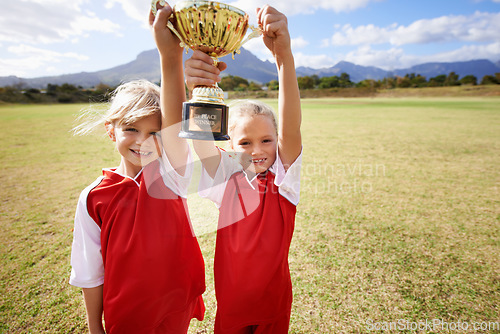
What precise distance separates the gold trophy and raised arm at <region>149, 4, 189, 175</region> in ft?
0.14

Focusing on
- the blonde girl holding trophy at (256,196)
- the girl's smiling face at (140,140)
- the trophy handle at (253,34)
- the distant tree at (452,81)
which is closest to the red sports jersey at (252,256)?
the blonde girl holding trophy at (256,196)

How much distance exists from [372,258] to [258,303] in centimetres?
208

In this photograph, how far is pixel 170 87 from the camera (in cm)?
129

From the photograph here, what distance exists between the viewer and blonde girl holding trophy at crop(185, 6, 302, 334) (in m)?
1.34

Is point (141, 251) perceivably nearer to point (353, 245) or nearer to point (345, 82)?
point (353, 245)

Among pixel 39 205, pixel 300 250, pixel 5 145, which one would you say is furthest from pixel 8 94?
pixel 300 250

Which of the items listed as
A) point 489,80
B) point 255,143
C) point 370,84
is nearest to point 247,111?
point 255,143

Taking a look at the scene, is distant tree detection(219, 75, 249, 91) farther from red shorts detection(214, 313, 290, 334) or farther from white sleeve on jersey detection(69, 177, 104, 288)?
red shorts detection(214, 313, 290, 334)

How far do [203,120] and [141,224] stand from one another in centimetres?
64

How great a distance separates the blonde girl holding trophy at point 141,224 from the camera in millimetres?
1349

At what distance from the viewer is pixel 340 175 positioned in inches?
233

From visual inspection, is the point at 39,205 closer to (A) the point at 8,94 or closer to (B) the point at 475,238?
(B) the point at 475,238

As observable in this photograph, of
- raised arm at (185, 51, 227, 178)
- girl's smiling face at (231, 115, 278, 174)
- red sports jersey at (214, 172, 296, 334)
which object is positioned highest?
raised arm at (185, 51, 227, 178)

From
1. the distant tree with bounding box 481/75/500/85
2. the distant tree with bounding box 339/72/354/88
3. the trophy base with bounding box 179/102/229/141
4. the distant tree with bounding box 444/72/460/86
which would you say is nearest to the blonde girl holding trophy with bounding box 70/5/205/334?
the trophy base with bounding box 179/102/229/141
